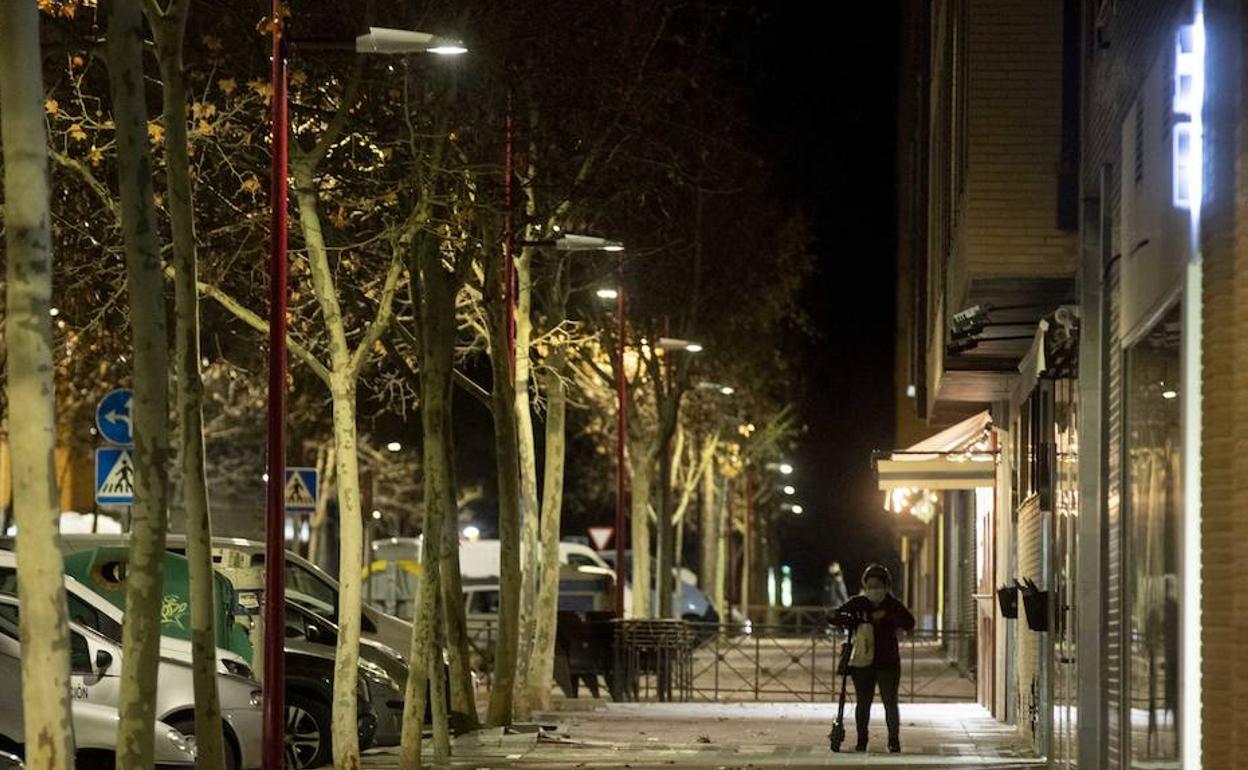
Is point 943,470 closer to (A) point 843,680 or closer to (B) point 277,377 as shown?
(A) point 843,680

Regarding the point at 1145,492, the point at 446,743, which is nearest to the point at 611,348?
the point at 446,743

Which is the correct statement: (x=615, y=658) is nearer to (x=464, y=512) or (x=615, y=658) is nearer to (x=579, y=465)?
(x=579, y=465)

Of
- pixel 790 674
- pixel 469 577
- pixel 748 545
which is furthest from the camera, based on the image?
pixel 748 545

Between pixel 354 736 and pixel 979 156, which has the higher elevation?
pixel 979 156

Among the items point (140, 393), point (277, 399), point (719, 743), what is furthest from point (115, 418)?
point (140, 393)

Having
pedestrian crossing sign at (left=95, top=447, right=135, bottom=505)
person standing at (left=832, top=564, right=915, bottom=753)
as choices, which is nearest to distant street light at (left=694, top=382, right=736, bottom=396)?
person standing at (left=832, top=564, right=915, bottom=753)

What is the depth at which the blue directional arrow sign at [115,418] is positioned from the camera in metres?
22.7

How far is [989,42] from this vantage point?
19.7 metres

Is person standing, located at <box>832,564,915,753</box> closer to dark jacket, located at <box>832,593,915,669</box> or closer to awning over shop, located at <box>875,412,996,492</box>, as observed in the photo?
dark jacket, located at <box>832,593,915,669</box>

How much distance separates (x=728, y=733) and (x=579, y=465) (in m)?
50.1

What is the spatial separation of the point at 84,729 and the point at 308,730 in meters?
4.79

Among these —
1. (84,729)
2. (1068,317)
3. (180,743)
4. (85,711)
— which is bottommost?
(180,743)

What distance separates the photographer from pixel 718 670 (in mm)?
39500

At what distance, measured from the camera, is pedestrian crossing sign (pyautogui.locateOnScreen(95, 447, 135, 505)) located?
22.4 metres
